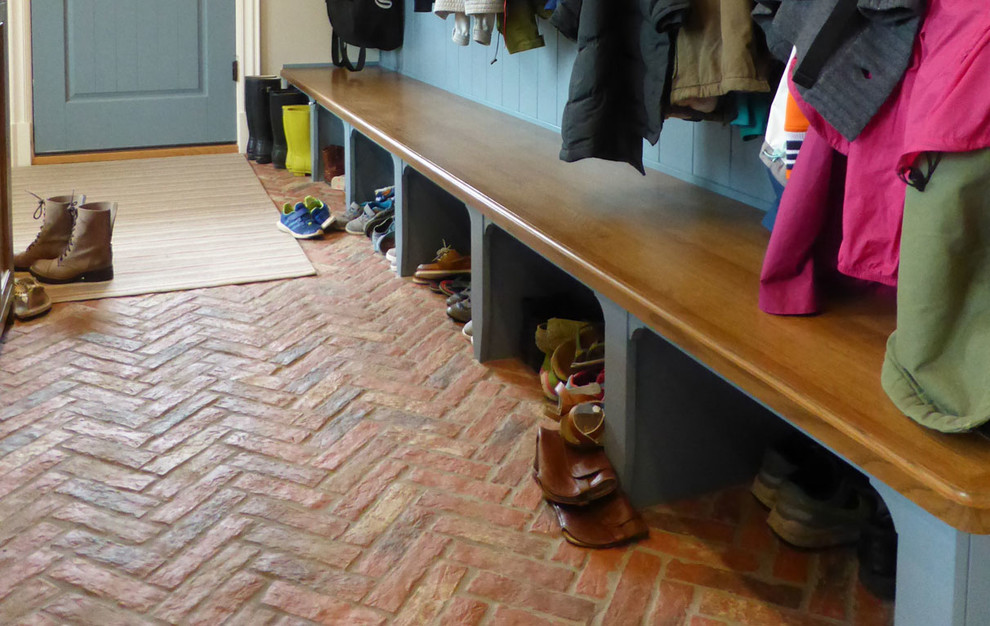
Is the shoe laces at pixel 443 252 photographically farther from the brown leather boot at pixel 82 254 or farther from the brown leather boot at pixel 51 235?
the brown leather boot at pixel 51 235

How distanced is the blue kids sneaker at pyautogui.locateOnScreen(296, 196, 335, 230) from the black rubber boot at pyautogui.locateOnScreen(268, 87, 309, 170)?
4.94ft

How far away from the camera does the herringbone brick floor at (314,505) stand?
1.92 m

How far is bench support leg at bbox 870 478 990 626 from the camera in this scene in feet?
4.38

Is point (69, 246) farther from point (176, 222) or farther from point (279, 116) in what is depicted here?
point (279, 116)

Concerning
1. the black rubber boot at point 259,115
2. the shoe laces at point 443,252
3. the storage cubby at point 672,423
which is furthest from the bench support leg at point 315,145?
the storage cubby at point 672,423

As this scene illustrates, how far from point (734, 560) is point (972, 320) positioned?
2.74ft

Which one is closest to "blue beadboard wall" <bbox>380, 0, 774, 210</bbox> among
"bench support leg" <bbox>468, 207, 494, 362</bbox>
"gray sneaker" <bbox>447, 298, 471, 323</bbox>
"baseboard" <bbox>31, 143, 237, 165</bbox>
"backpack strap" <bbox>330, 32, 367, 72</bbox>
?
"backpack strap" <bbox>330, 32, 367, 72</bbox>

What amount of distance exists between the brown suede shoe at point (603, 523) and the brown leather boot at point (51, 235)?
2.31 meters

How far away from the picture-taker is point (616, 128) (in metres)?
2.52

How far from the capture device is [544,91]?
394 centimetres

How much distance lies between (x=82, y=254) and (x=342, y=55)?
112 inches

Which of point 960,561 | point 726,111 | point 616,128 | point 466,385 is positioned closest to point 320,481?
point 466,385

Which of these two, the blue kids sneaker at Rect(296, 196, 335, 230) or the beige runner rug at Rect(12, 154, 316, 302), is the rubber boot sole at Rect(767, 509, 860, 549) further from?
the blue kids sneaker at Rect(296, 196, 335, 230)

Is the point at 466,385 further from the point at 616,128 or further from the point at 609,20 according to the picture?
the point at 609,20
